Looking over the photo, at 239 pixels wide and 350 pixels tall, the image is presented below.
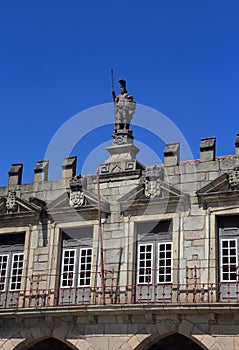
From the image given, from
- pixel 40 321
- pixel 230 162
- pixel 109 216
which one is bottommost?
pixel 40 321

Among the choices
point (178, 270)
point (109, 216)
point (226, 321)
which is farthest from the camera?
point (109, 216)

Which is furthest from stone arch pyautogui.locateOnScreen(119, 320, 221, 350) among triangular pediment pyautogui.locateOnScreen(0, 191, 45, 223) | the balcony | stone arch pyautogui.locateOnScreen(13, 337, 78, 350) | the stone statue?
the stone statue

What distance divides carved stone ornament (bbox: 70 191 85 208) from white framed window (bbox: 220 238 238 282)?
12.7ft

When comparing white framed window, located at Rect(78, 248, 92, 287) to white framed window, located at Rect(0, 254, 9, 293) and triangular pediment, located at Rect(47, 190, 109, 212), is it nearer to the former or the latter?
triangular pediment, located at Rect(47, 190, 109, 212)

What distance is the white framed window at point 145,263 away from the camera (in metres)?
16.2

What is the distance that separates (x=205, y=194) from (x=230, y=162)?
40.3 inches

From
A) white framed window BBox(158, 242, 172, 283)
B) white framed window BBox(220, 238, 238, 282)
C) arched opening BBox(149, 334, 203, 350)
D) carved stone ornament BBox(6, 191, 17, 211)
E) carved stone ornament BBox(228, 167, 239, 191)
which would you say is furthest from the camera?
carved stone ornament BBox(6, 191, 17, 211)

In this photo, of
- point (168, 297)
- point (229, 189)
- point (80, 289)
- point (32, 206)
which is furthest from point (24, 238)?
point (229, 189)

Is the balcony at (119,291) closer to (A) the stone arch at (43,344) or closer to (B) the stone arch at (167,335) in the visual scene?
(B) the stone arch at (167,335)

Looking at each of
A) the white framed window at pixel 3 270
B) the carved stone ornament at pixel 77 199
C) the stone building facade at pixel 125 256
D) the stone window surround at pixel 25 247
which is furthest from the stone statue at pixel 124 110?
the white framed window at pixel 3 270

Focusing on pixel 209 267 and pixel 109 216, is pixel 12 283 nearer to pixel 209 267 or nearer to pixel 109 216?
pixel 109 216

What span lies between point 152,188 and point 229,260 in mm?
2610

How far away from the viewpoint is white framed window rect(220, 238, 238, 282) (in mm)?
15396

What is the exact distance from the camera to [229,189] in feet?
52.2
